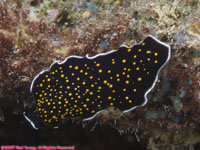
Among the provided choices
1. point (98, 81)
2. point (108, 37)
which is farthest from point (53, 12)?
point (98, 81)

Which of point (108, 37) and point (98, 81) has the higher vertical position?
point (108, 37)

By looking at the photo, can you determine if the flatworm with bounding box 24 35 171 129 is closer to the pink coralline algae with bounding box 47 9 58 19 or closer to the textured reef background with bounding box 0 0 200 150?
the textured reef background with bounding box 0 0 200 150

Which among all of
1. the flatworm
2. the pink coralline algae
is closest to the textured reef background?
the pink coralline algae

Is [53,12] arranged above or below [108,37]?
above

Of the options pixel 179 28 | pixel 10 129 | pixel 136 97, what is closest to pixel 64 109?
pixel 136 97

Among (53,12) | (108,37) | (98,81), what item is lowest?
(98,81)

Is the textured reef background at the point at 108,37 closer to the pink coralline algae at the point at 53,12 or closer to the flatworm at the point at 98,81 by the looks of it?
the pink coralline algae at the point at 53,12

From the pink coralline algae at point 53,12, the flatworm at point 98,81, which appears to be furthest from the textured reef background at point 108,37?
the flatworm at point 98,81

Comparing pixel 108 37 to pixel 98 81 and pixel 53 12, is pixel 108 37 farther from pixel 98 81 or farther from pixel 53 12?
pixel 53 12
